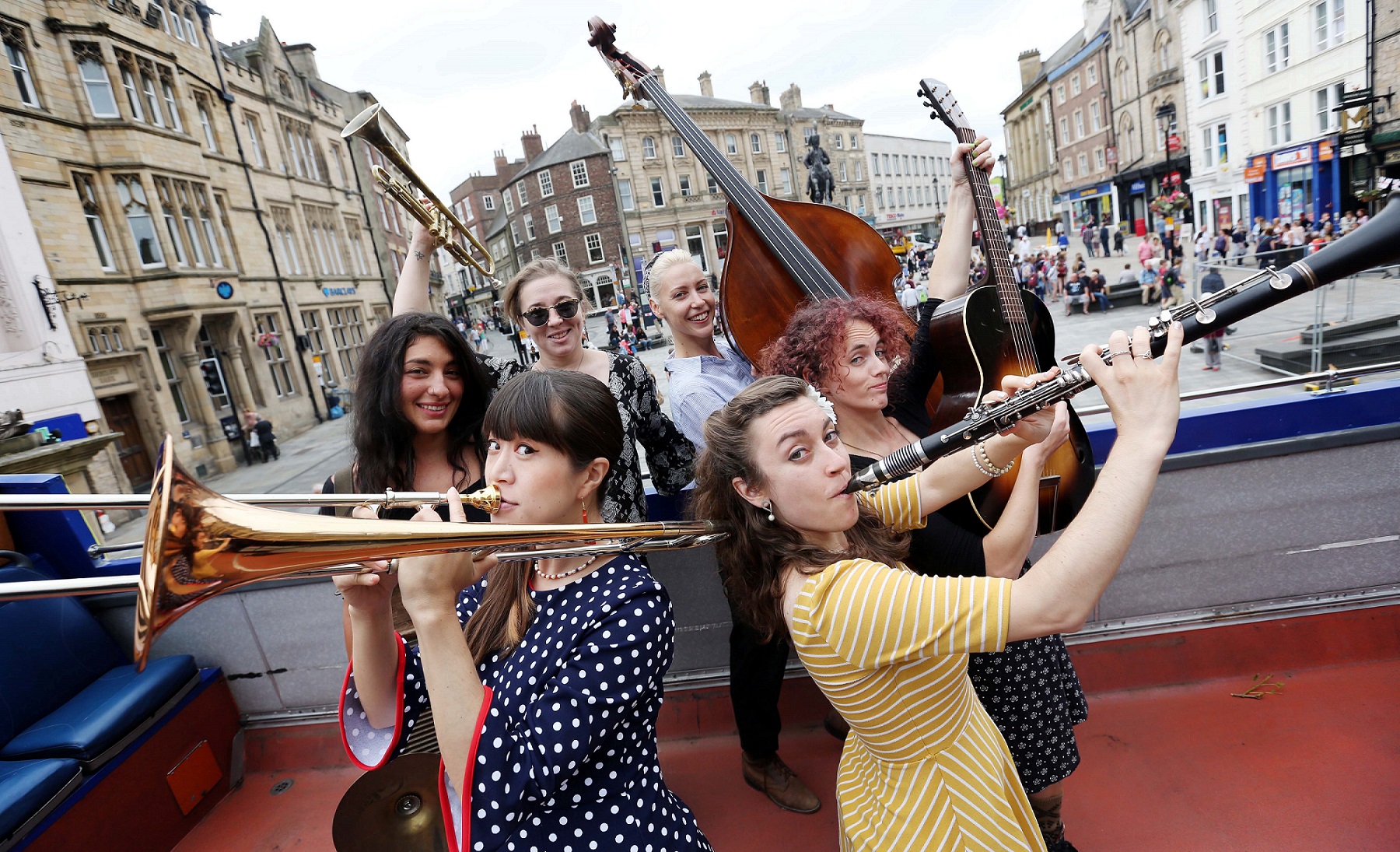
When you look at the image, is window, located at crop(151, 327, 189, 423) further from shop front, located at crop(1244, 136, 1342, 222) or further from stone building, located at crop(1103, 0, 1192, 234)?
shop front, located at crop(1244, 136, 1342, 222)

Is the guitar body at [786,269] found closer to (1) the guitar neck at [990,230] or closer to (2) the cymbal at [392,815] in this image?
(1) the guitar neck at [990,230]

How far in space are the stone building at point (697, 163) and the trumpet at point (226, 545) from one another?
104 feet

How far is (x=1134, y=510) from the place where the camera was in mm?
926

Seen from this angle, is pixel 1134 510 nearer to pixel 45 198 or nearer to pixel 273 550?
pixel 273 550

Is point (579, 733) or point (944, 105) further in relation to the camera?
point (944, 105)

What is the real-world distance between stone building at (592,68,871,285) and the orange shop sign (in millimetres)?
19176

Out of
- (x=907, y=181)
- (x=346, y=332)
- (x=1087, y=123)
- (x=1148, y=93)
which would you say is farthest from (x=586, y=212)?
(x=1148, y=93)

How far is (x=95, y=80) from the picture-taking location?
42.0 ft

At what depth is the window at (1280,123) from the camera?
1202 cm

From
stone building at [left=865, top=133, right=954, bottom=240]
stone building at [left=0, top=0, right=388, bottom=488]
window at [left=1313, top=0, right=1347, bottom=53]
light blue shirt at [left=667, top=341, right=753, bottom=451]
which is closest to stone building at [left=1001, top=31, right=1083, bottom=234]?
stone building at [left=865, top=133, right=954, bottom=240]

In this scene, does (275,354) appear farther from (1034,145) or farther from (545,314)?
(1034,145)

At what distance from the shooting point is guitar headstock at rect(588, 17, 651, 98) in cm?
296

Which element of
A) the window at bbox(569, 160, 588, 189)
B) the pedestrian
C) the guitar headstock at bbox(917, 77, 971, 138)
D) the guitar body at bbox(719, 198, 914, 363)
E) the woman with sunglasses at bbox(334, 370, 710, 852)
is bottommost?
the pedestrian

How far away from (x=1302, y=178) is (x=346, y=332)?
2696 centimetres
